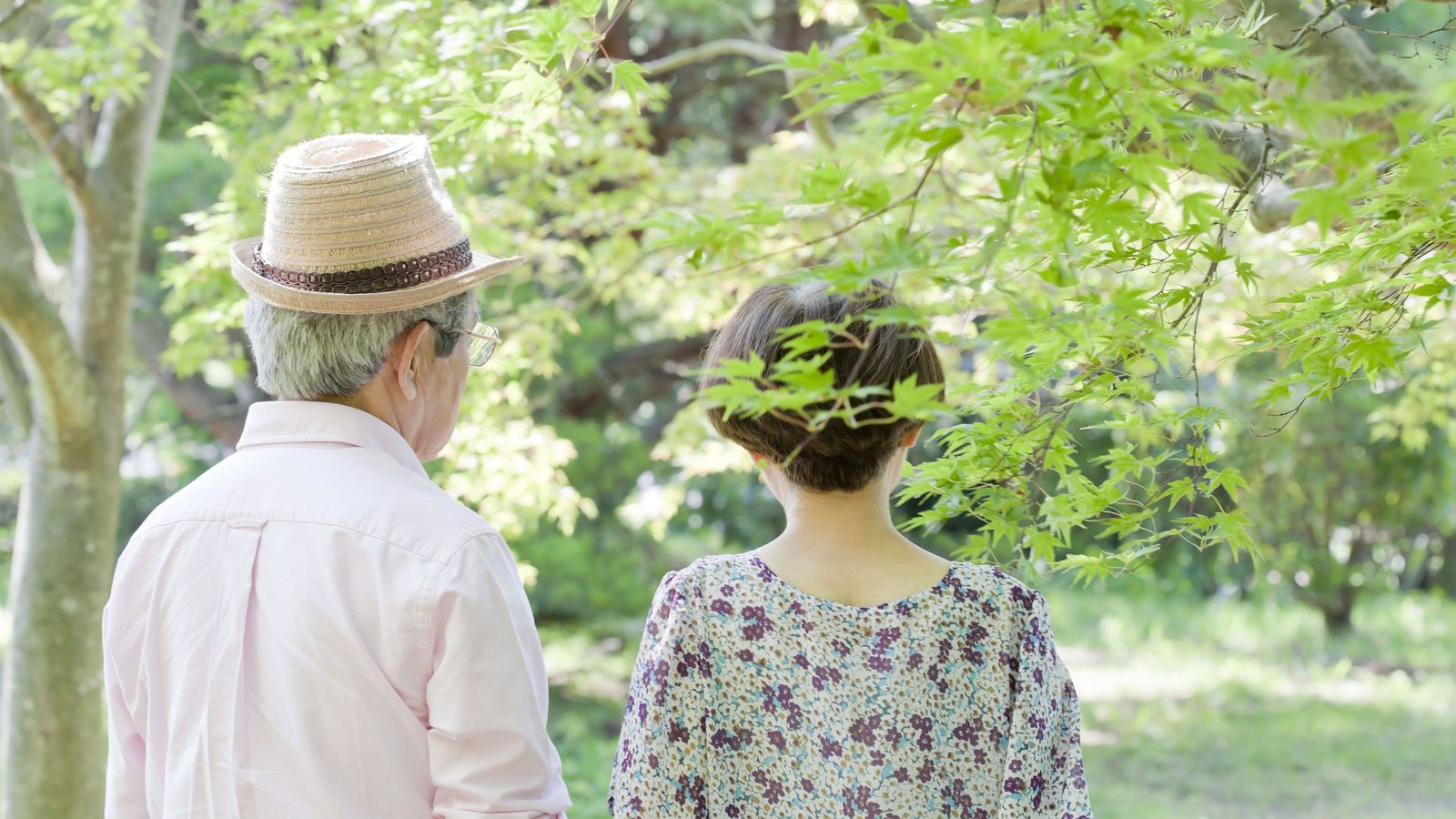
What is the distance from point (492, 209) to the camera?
4305 mm

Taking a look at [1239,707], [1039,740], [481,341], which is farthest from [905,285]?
[1239,707]

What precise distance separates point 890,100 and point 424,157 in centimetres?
58

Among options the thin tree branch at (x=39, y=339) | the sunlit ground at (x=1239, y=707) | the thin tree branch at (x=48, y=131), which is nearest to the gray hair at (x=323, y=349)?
the thin tree branch at (x=39, y=339)

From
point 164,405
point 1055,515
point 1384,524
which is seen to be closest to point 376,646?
point 1055,515

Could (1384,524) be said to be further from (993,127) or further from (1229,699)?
(993,127)

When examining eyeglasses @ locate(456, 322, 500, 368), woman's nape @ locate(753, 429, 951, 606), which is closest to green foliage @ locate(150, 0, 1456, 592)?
woman's nape @ locate(753, 429, 951, 606)

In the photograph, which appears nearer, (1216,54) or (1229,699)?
(1216,54)

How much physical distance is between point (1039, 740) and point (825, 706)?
0.71 ft

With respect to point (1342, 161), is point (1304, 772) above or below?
below

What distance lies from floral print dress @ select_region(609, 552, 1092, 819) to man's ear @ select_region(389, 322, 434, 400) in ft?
1.11

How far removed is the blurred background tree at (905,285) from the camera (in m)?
1.00

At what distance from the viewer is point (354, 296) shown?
4.09ft

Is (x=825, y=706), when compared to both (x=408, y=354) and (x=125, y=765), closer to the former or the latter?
(x=408, y=354)

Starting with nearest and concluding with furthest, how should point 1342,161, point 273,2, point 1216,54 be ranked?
point 1342,161
point 1216,54
point 273,2
